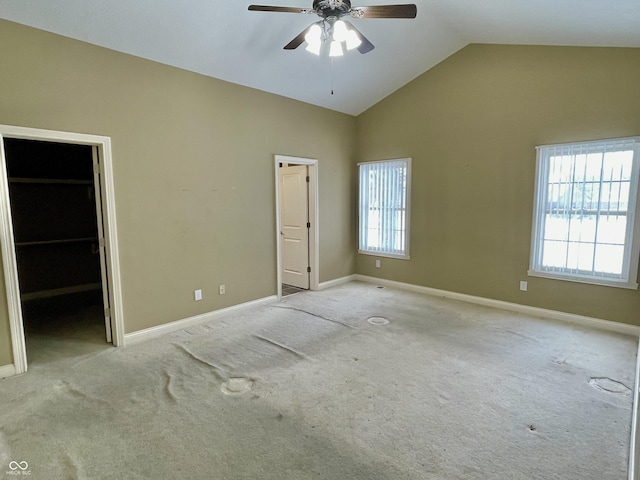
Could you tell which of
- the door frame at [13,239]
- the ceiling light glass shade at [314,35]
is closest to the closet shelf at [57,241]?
the door frame at [13,239]

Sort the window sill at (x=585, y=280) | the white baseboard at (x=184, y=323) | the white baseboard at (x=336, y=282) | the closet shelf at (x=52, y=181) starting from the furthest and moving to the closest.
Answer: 1. the white baseboard at (x=336, y=282)
2. the closet shelf at (x=52, y=181)
3. the window sill at (x=585, y=280)
4. the white baseboard at (x=184, y=323)

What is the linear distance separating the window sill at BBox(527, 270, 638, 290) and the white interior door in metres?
3.29

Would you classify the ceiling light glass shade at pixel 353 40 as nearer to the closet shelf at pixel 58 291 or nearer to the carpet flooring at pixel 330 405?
the carpet flooring at pixel 330 405

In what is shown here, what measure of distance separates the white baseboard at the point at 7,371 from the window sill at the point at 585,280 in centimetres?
558

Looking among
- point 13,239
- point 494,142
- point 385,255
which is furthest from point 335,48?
point 385,255

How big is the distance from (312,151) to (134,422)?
4.18 meters

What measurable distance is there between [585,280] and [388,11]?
145 inches

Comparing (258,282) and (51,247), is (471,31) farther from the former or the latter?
(51,247)

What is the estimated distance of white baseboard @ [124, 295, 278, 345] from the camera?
139 inches

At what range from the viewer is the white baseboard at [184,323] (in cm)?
354

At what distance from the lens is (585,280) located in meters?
3.90

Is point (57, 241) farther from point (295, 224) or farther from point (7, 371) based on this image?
point (295, 224)

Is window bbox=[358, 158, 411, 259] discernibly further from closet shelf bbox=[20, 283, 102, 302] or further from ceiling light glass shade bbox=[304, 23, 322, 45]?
closet shelf bbox=[20, 283, 102, 302]

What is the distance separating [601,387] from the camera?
Result: 8.69 feet
